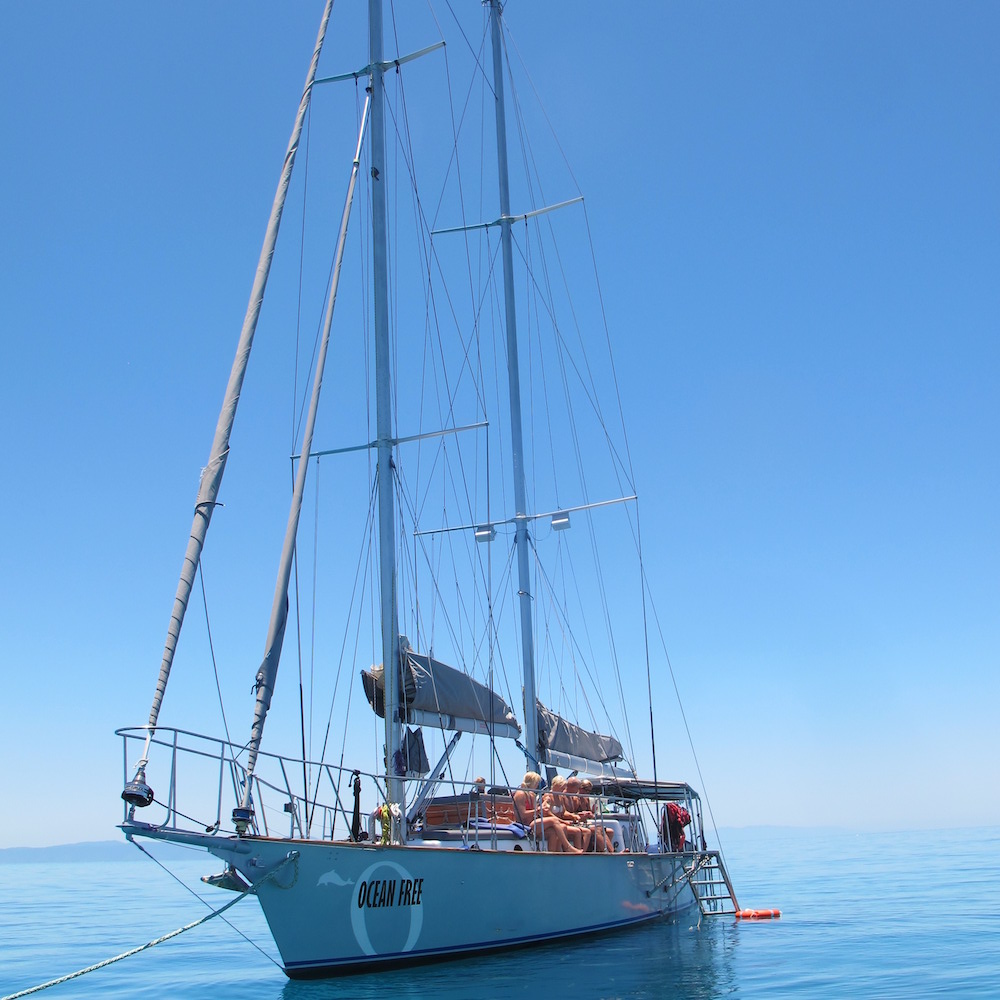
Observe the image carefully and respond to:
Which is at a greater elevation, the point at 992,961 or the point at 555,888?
Answer: the point at 555,888

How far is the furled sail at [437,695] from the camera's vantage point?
15930 millimetres

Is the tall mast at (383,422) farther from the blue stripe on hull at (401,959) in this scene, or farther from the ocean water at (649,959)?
the ocean water at (649,959)

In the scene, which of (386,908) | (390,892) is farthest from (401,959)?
(390,892)

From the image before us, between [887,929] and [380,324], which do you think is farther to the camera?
[887,929]

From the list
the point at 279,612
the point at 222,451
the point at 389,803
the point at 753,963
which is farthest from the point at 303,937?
the point at 753,963

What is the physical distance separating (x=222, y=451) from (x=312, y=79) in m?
7.06

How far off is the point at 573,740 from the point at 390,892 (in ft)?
35.2

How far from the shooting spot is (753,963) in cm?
1579

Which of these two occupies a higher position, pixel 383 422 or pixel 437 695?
pixel 383 422

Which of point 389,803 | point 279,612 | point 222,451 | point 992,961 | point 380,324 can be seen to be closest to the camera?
point 222,451

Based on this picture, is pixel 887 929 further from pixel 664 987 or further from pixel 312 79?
pixel 312 79

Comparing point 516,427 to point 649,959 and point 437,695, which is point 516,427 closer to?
point 437,695

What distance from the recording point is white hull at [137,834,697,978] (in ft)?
40.1

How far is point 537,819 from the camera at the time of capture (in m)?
16.3
